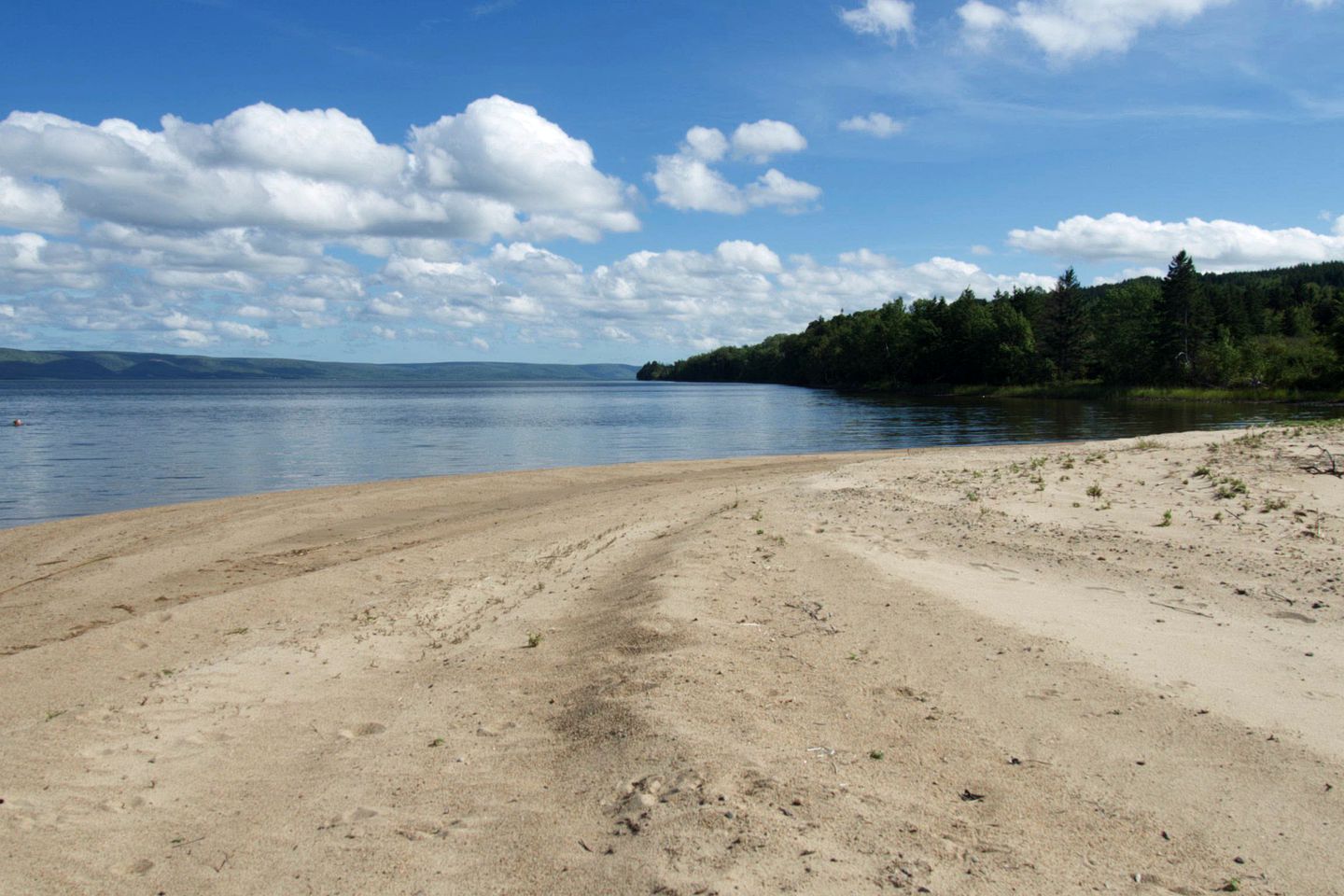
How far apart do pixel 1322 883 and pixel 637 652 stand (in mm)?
4637

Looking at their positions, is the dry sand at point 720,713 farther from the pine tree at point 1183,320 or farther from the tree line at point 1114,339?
the pine tree at point 1183,320

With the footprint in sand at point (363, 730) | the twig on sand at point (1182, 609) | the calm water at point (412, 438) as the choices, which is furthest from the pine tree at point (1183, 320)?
the footprint in sand at point (363, 730)

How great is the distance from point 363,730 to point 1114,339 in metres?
92.7

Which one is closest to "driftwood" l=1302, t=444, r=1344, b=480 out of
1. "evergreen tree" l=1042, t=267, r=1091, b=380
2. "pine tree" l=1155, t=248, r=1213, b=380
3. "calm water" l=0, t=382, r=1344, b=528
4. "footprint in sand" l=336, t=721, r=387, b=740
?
"footprint in sand" l=336, t=721, r=387, b=740

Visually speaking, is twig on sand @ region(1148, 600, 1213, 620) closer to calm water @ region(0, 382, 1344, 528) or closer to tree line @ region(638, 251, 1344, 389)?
calm water @ region(0, 382, 1344, 528)

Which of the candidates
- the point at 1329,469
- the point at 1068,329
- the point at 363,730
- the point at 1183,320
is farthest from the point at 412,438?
the point at 1068,329

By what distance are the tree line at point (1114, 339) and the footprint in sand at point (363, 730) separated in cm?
7720

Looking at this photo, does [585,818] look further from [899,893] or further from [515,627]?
[515,627]

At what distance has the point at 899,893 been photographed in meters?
3.85

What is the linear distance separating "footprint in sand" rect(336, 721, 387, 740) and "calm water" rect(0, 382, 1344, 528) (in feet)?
61.2

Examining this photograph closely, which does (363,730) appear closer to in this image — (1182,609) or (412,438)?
(1182,609)

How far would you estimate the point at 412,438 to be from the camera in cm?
4466

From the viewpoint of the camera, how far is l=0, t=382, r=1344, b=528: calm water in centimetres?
2688

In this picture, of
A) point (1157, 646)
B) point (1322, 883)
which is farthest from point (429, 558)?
point (1322, 883)
